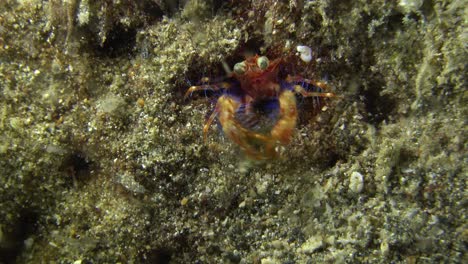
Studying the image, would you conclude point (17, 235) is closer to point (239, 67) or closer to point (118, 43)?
point (118, 43)

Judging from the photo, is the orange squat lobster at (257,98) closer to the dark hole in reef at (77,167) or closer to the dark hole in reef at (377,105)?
the dark hole in reef at (377,105)

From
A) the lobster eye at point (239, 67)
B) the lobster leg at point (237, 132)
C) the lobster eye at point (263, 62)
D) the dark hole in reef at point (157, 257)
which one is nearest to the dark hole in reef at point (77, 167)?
the dark hole in reef at point (157, 257)

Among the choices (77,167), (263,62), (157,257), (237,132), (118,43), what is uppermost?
(118,43)

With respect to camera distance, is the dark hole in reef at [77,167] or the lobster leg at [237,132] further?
the dark hole in reef at [77,167]

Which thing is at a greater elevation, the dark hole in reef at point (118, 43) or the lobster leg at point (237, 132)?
the dark hole in reef at point (118, 43)

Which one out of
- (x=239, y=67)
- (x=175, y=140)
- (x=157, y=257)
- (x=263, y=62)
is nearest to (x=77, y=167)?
(x=175, y=140)

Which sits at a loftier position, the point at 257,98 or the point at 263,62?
the point at 263,62

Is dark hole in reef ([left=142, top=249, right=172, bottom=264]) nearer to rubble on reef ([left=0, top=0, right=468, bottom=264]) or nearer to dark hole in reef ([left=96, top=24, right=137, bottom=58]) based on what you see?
rubble on reef ([left=0, top=0, right=468, bottom=264])
